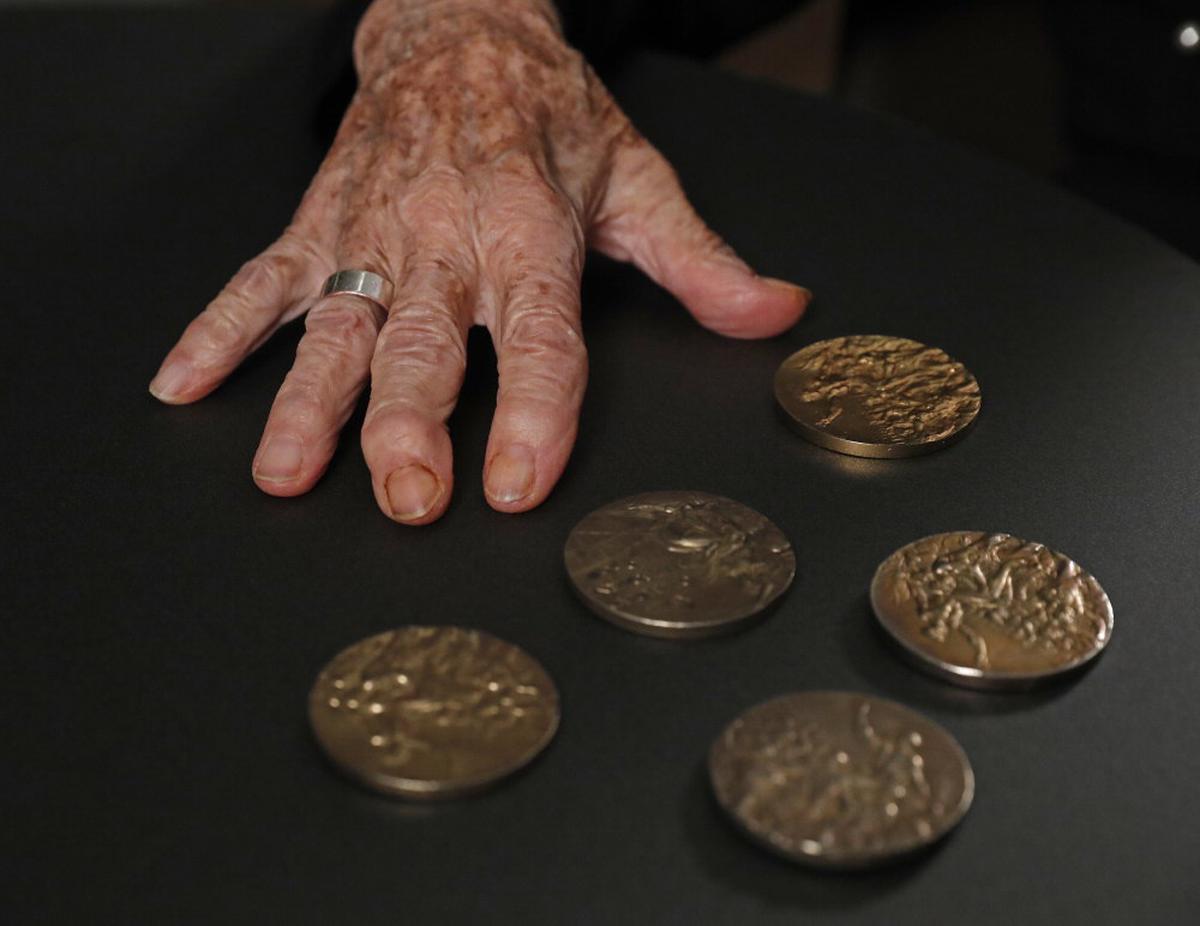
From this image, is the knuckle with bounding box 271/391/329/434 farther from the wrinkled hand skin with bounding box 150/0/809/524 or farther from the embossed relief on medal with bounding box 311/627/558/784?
the embossed relief on medal with bounding box 311/627/558/784

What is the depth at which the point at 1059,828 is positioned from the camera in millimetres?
638

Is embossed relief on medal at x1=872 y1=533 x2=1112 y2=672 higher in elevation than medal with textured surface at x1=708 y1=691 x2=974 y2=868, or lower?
higher

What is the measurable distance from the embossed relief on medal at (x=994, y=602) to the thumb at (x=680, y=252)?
286 millimetres

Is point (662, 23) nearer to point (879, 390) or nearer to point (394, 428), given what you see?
point (879, 390)

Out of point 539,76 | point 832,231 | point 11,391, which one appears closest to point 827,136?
point 832,231

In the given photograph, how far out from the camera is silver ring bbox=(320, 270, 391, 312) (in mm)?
1004

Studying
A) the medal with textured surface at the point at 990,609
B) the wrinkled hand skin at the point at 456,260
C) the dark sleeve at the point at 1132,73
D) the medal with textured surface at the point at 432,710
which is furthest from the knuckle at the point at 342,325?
the dark sleeve at the point at 1132,73

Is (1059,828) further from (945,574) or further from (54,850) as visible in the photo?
(54,850)

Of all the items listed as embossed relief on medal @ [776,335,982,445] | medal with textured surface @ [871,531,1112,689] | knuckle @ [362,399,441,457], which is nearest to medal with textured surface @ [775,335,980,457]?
embossed relief on medal @ [776,335,982,445]

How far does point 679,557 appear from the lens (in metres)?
0.78

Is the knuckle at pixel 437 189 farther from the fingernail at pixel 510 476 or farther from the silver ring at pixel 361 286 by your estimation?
the fingernail at pixel 510 476

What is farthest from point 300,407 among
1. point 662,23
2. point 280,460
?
point 662,23

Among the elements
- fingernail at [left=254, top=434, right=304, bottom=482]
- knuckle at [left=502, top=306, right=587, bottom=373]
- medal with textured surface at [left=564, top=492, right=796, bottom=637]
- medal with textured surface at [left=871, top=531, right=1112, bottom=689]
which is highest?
knuckle at [left=502, top=306, right=587, bottom=373]

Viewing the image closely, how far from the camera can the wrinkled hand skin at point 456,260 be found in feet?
2.85
